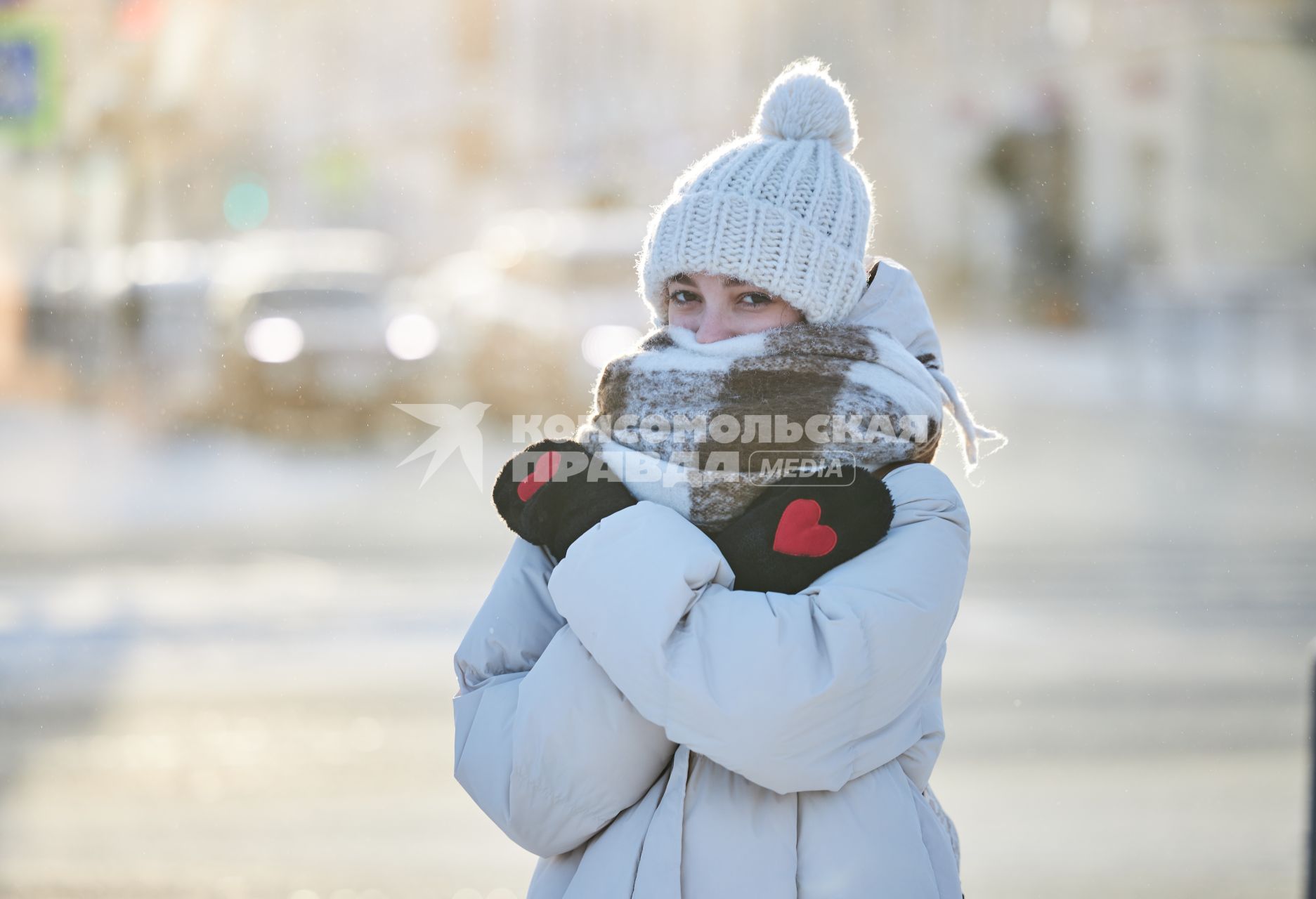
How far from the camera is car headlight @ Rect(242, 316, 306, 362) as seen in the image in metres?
15.7

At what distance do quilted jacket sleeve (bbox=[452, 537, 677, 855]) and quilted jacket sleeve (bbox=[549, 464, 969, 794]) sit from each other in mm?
57

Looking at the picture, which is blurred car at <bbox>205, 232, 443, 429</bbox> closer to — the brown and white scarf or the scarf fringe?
the scarf fringe

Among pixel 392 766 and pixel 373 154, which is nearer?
pixel 392 766

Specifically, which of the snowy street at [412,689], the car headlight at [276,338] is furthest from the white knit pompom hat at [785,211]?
the car headlight at [276,338]

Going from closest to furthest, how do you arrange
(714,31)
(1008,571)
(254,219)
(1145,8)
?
(1008,571) → (1145,8) → (254,219) → (714,31)

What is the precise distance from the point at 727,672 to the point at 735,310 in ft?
1.92

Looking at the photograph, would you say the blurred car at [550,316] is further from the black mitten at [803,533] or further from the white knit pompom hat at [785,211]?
the black mitten at [803,533]

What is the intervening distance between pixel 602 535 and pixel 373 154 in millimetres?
51153

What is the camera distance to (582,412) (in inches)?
563

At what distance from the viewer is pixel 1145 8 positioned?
1300 inches

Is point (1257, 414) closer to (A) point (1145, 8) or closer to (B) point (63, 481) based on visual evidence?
(B) point (63, 481)

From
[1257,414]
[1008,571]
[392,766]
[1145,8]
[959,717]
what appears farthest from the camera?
[1145,8]

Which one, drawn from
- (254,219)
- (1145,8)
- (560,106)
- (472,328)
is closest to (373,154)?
(560,106)

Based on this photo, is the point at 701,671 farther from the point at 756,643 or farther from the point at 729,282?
the point at 729,282
